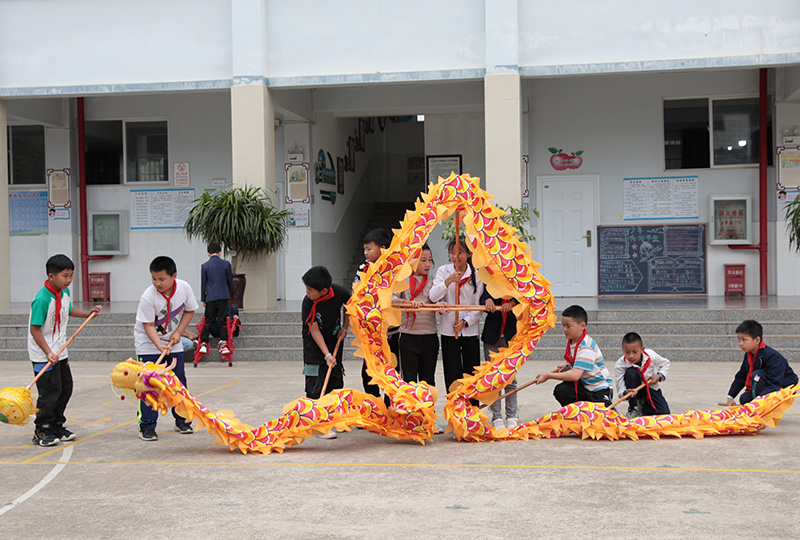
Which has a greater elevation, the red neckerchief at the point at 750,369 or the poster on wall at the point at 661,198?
the poster on wall at the point at 661,198

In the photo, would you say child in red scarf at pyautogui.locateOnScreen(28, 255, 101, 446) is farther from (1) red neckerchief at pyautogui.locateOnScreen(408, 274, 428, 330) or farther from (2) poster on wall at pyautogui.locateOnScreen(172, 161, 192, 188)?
(2) poster on wall at pyautogui.locateOnScreen(172, 161, 192, 188)

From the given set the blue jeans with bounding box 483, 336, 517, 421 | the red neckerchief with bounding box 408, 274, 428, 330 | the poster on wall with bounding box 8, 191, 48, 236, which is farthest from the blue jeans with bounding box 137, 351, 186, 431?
the poster on wall with bounding box 8, 191, 48, 236

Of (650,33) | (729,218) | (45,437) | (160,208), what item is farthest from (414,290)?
(160,208)

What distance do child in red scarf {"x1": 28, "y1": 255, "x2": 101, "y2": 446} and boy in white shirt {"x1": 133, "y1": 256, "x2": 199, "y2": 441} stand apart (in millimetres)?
397

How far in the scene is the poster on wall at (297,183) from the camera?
626 inches

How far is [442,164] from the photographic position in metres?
16.5

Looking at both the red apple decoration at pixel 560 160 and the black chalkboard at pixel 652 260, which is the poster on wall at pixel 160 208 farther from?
the black chalkboard at pixel 652 260

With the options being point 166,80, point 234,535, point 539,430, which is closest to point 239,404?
point 539,430

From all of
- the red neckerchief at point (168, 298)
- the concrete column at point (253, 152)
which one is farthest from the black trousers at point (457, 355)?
the concrete column at point (253, 152)

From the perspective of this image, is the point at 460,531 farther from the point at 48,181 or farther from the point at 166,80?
the point at 48,181

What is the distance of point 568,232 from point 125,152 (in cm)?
876

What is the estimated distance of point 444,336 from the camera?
6.60 meters

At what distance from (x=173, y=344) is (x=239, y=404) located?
1797 millimetres

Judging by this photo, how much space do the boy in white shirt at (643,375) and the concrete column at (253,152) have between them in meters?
7.61
